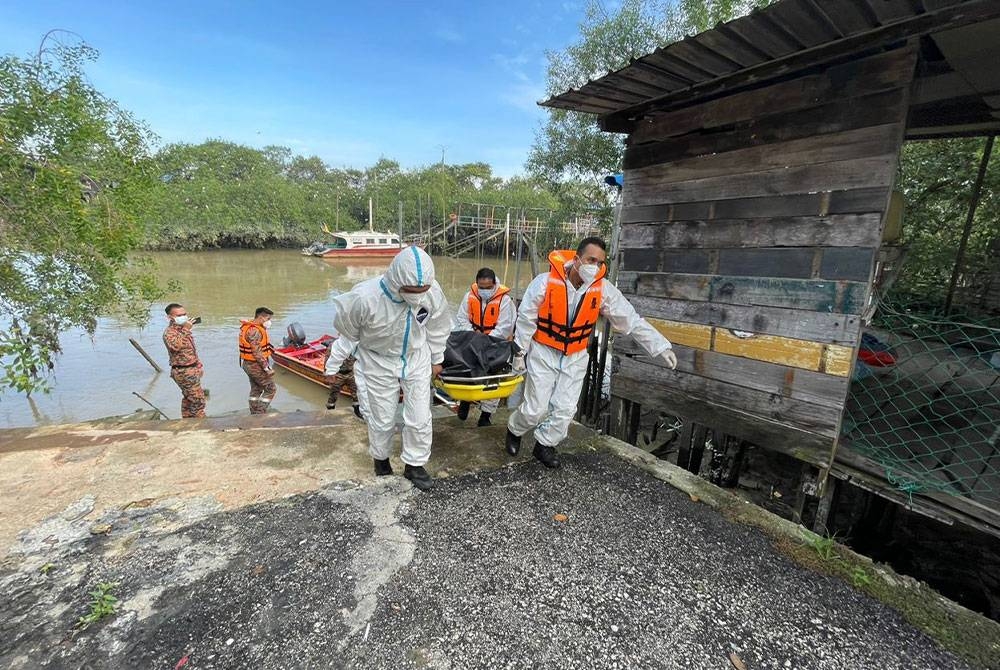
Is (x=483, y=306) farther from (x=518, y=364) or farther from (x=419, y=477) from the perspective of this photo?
(x=419, y=477)

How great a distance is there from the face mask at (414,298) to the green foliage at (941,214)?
6765 millimetres

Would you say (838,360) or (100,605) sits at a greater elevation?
(838,360)

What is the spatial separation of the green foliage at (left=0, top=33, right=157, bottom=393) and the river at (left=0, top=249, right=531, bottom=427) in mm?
3330

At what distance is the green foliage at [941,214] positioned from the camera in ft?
21.3

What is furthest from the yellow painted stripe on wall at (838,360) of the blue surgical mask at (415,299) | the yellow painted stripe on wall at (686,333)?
the blue surgical mask at (415,299)

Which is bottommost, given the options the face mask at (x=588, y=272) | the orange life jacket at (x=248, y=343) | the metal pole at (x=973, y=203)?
the orange life jacket at (x=248, y=343)

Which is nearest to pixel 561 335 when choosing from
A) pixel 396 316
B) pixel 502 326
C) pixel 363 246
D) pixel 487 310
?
pixel 502 326

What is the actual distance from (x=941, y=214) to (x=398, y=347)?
29.3 ft

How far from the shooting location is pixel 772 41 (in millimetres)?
2709

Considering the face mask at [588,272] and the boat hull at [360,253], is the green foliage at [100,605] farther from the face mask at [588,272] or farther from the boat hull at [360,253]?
the boat hull at [360,253]

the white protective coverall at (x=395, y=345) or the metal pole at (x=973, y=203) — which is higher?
the metal pole at (x=973, y=203)

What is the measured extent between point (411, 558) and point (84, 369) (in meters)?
10.9

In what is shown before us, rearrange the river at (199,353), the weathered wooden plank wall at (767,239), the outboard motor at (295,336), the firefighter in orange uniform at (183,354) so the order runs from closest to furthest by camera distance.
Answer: the weathered wooden plank wall at (767,239)
the firefighter in orange uniform at (183,354)
the river at (199,353)
the outboard motor at (295,336)

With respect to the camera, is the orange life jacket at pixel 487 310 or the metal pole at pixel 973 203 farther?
the orange life jacket at pixel 487 310
